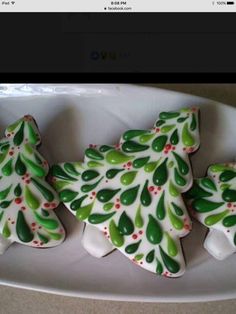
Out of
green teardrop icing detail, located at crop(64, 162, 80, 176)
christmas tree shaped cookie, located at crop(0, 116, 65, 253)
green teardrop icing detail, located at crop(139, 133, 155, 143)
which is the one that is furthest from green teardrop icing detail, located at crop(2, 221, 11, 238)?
green teardrop icing detail, located at crop(139, 133, 155, 143)

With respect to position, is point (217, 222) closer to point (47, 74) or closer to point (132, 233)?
point (132, 233)

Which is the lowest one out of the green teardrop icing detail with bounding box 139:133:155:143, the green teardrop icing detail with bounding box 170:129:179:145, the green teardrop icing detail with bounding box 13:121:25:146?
the green teardrop icing detail with bounding box 13:121:25:146

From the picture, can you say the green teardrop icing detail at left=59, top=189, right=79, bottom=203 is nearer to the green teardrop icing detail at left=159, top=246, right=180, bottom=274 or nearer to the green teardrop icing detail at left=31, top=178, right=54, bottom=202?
the green teardrop icing detail at left=31, top=178, right=54, bottom=202

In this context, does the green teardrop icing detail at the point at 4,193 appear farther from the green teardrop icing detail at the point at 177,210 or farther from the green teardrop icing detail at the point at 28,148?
the green teardrop icing detail at the point at 177,210

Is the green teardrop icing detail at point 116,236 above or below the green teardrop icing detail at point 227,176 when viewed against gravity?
below

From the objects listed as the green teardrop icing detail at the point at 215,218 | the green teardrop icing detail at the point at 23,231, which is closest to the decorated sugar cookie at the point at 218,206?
the green teardrop icing detail at the point at 215,218
